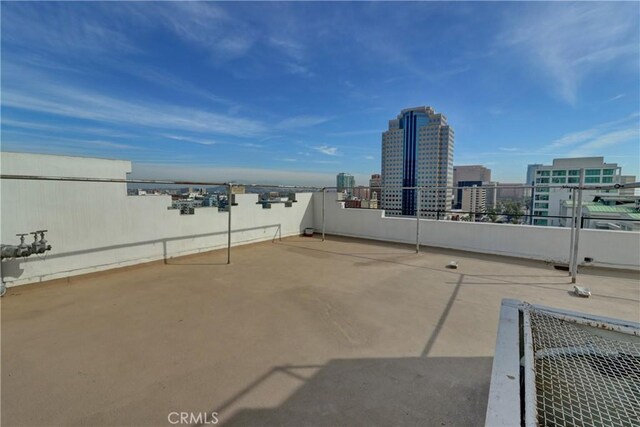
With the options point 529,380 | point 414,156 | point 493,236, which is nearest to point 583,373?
point 529,380

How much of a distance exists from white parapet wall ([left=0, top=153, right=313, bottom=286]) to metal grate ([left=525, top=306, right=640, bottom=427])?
4768 mm

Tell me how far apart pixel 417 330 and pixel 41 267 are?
4476mm

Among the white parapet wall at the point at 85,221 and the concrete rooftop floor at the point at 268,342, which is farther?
the white parapet wall at the point at 85,221

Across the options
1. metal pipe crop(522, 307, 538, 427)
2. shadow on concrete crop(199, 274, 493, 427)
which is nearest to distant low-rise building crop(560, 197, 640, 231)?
shadow on concrete crop(199, 274, 493, 427)

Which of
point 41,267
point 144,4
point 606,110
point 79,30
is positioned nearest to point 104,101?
point 79,30

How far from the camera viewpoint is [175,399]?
1.55 m

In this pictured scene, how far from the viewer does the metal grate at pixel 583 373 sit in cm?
78

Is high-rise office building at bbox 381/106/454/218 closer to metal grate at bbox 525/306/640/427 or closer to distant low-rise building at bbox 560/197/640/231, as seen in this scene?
distant low-rise building at bbox 560/197/640/231

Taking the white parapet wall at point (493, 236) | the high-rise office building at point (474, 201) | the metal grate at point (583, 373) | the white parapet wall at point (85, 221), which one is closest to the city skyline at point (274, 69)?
the white parapet wall at point (85, 221)

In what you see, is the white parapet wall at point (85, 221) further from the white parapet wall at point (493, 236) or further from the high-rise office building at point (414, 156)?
the high-rise office building at point (414, 156)

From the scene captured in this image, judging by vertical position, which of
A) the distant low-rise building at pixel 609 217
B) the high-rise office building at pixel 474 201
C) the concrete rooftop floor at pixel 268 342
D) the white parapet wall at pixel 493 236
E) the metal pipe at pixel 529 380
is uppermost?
the high-rise office building at pixel 474 201

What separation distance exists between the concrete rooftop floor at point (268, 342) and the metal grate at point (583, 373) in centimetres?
62

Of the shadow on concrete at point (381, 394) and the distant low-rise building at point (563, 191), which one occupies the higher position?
the distant low-rise building at point (563, 191)

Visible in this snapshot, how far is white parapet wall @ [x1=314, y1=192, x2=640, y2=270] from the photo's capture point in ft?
13.8
